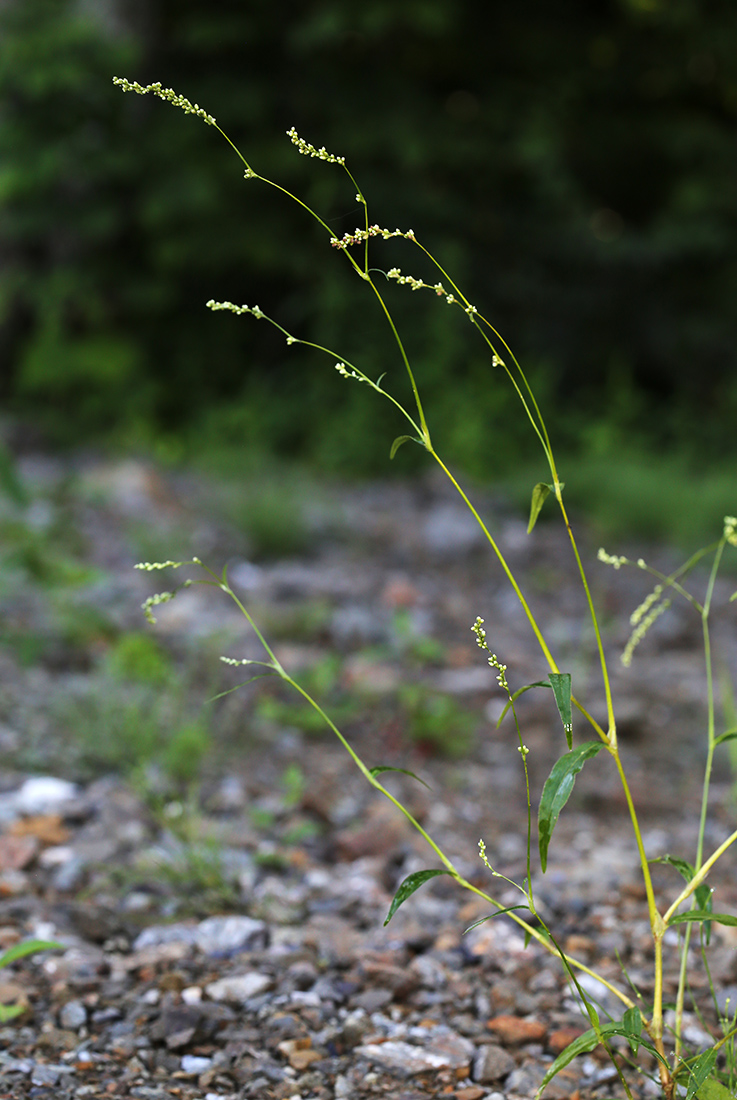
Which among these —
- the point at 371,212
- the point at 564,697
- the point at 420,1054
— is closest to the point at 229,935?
the point at 420,1054

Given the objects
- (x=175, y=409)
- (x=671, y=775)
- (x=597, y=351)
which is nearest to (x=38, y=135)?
(x=175, y=409)

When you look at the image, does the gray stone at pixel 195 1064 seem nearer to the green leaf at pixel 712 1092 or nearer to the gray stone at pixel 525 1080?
the gray stone at pixel 525 1080

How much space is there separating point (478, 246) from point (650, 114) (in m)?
1.91

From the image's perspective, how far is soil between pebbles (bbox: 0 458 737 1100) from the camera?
1.36m

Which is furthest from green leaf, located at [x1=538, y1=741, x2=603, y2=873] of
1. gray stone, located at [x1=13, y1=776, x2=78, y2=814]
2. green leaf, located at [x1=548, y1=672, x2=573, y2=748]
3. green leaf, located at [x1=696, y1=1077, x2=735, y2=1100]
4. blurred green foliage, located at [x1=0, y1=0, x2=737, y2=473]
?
blurred green foliage, located at [x1=0, y1=0, x2=737, y2=473]

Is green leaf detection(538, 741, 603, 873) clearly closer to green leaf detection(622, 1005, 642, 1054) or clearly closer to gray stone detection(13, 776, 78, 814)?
green leaf detection(622, 1005, 642, 1054)

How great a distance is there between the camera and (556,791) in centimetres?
98

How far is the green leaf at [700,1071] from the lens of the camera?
3.28 feet

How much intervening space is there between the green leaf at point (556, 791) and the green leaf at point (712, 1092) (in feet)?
1.01

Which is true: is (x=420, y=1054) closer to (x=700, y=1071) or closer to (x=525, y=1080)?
(x=525, y=1080)

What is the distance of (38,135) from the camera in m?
6.27

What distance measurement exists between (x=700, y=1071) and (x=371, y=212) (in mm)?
6615

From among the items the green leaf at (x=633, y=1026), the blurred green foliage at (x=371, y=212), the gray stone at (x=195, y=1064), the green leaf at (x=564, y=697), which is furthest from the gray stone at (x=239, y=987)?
the blurred green foliage at (x=371, y=212)

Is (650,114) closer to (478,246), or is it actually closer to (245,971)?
(478,246)
